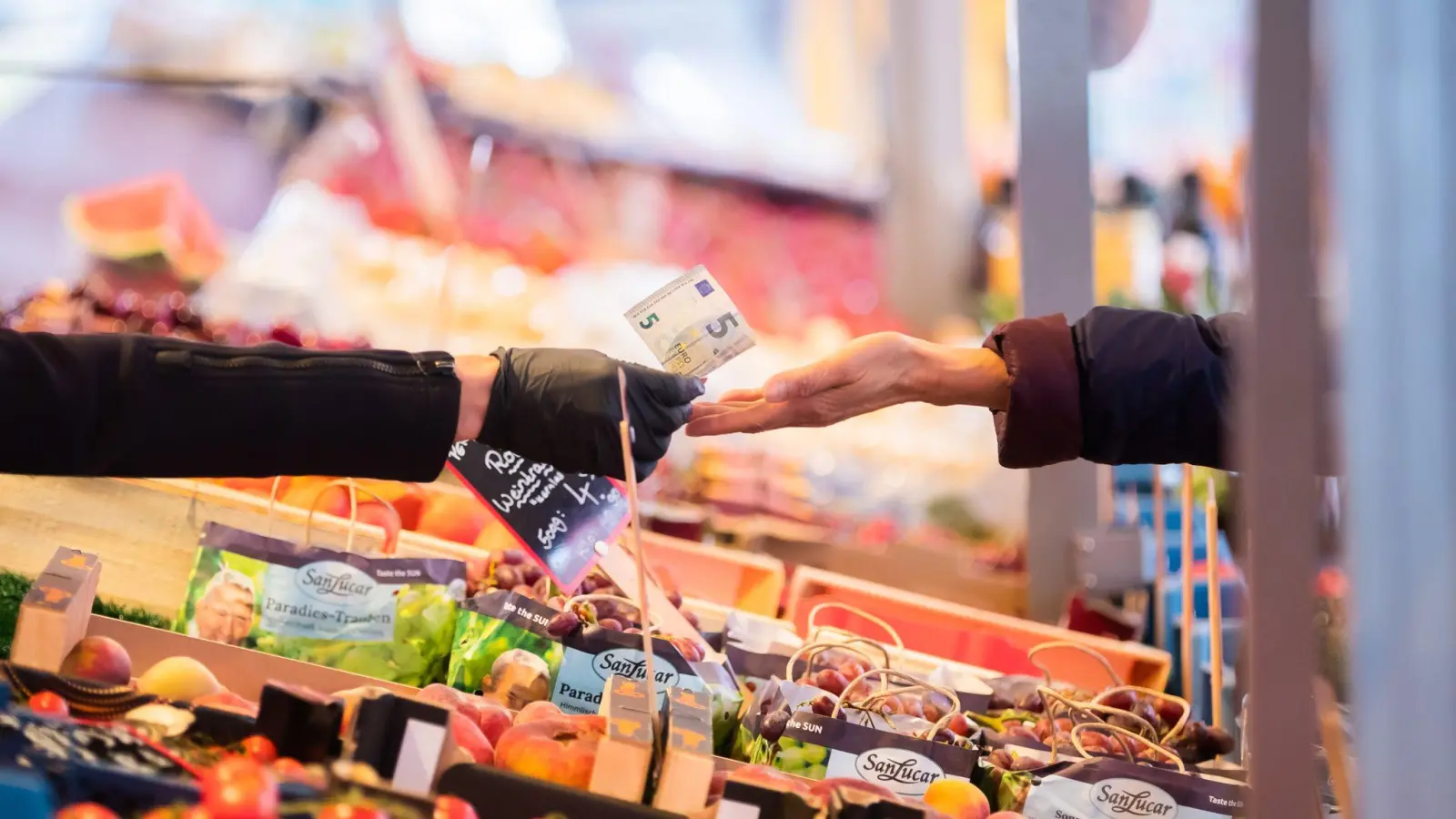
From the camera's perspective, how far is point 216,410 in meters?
1.42

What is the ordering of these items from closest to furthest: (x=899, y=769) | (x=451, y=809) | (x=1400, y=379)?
(x=1400, y=379) < (x=451, y=809) < (x=899, y=769)

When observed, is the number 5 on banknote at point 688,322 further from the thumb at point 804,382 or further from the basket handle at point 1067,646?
the basket handle at point 1067,646

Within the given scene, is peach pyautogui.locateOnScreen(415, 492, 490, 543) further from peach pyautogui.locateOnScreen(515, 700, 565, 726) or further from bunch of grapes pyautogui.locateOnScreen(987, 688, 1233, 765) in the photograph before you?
bunch of grapes pyautogui.locateOnScreen(987, 688, 1233, 765)

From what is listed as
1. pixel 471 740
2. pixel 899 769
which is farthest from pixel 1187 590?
pixel 471 740

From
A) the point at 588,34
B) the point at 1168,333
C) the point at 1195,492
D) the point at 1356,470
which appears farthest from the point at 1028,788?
the point at 588,34

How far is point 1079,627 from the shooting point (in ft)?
8.44

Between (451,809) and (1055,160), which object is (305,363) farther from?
(1055,160)

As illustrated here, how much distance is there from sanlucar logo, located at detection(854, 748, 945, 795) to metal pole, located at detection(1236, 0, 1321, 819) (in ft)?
2.01

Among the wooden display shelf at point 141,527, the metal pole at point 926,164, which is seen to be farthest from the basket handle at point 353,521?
the metal pole at point 926,164

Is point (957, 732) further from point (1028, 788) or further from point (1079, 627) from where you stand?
point (1079, 627)

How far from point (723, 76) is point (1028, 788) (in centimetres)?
653

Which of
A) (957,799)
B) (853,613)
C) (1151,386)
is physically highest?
(1151,386)

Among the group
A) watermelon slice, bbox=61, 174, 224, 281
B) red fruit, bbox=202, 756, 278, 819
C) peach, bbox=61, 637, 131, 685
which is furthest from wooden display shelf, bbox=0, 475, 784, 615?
watermelon slice, bbox=61, 174, 224, 281

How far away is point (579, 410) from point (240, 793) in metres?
0.65
